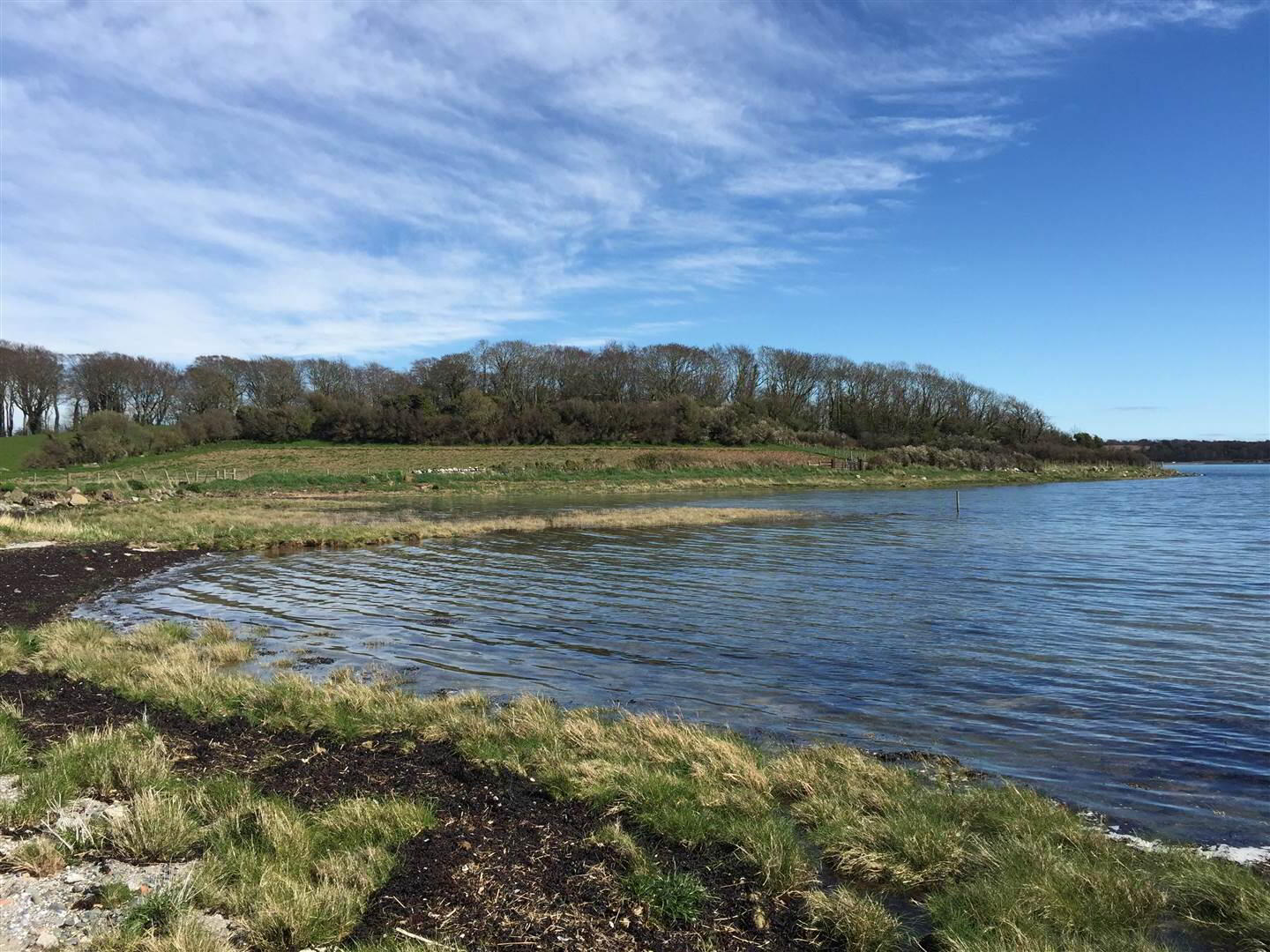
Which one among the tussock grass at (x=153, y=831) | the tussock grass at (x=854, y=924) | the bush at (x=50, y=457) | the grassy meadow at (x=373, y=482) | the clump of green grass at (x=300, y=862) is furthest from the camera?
the bush at (x=50, y=457)

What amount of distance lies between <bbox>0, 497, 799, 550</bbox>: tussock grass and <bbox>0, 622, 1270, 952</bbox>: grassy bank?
21.3 metres

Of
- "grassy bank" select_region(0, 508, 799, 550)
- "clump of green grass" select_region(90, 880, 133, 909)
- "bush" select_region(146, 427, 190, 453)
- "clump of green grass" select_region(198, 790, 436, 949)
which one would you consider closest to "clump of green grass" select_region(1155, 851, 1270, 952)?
"clump of green grass" select_region(198, 790, 436, 949)

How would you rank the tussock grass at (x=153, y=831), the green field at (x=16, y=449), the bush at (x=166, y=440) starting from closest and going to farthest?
the tussock grass at (x=153, y=831), the green field at (x=16, y=449), the bush at (x=166, y=440)

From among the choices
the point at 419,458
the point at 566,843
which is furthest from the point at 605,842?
the point at 419,458

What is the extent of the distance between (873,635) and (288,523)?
1053 inches

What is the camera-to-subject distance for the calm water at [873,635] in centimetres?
811

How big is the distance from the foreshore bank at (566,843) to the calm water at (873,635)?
1583 millimetres

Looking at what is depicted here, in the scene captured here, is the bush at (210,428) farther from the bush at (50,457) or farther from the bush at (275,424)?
the bush at (50,457)

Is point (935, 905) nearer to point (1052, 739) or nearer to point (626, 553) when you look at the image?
point (1052, 739)

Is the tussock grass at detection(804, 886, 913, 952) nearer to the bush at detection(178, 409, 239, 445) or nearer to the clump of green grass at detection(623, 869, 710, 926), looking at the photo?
the clump of green grass at detection(623, 869, 710, 926)

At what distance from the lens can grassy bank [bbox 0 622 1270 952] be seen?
4523 mm

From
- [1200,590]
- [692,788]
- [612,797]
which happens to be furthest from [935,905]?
[1200,590]

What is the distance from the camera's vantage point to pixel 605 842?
563 cm

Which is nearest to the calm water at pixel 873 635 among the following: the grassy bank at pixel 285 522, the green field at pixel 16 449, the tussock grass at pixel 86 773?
the grassy bank at pixel 285 522
